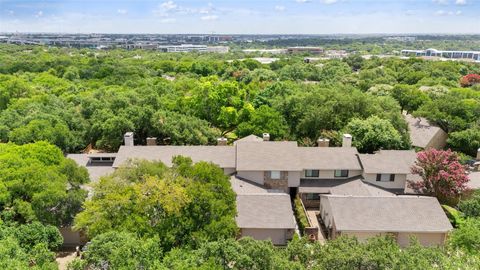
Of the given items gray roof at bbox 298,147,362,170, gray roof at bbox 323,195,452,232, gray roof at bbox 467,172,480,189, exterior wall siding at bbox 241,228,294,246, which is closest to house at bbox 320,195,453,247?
gray roof at bbox 323,195,452,232

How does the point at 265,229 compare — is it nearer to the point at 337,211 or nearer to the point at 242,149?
the point at 337,211

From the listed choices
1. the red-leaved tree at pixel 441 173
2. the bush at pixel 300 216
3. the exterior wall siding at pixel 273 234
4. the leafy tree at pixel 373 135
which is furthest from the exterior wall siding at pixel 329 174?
the exterior wall siding at pixel 273 234

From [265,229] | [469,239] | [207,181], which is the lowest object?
[265,229]

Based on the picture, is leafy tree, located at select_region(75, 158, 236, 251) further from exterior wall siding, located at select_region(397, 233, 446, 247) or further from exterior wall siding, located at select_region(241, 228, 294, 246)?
exterior wall siding, located at select_region(397, 233, 446, 247)

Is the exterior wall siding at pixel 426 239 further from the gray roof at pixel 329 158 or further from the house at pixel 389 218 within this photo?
the gray roof at pixel 329 158

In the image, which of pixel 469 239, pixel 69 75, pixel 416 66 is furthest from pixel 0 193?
pixel 416 66
